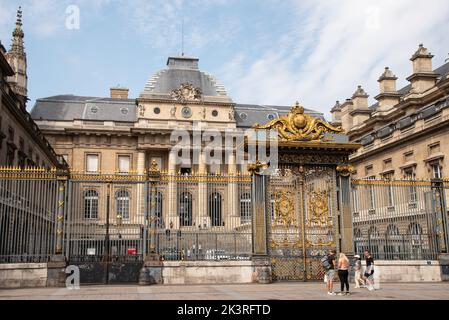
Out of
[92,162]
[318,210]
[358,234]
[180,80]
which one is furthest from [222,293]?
[180,80]

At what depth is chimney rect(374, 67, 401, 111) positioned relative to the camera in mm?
48125

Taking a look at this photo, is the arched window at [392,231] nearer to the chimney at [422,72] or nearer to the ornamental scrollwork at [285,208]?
the ornamental scrollwork at [285,208]

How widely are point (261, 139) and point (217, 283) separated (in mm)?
5154

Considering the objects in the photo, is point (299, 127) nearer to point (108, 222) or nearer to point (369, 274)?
point (369, 274)

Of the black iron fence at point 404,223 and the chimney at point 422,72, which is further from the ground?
the chimney at point 422,72

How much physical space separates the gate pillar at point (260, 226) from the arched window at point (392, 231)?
204 inches

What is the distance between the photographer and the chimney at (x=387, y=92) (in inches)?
1895

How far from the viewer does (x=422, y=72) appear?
4316 centimetres

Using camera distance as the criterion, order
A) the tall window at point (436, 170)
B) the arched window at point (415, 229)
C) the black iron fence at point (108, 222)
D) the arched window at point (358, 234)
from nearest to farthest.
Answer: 1. the black iron fence at point (108, 222)
2. the arched window at point (358, 234)
3. the arched window at point (415, 229)
4. the tall window at point (436, 170)

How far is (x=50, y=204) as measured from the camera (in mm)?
17625

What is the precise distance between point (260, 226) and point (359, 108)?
37.6 meters

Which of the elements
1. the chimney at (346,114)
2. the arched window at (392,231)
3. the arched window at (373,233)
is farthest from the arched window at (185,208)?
the chimney at (346,114)

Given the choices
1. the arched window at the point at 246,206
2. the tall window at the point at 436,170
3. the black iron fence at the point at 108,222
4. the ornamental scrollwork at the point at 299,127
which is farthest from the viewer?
the tall window at the point at 436,170
